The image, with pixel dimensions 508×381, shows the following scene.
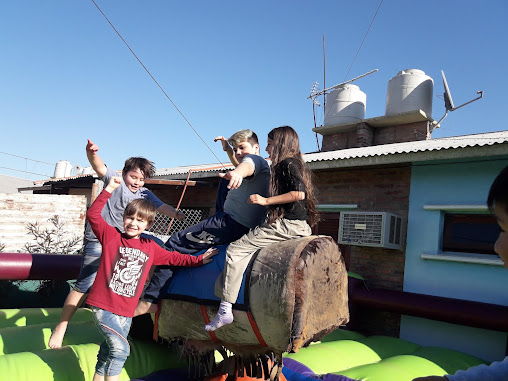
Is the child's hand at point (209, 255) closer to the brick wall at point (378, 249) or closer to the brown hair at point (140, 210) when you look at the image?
the brown hair at point (140, 210)

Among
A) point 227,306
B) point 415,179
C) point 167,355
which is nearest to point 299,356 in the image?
point 167,355

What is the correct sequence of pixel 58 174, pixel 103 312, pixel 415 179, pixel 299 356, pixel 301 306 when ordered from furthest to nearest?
pixel 58 174 → pixel 415 179 → pixel 299 356 → pixel 103 312 → pixel 301 306

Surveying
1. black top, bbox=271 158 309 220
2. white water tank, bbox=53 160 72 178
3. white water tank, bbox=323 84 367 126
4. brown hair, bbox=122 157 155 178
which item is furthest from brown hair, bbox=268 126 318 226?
white water tank, bbox=53 160 72 178

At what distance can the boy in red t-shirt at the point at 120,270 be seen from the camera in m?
2.74

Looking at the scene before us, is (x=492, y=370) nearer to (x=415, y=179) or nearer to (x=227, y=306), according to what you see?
(x=227, y=306)

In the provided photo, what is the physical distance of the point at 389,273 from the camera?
22.6 feet

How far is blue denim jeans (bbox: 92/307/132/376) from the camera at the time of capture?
2.72 metres

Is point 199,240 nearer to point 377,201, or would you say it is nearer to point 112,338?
point 112,338

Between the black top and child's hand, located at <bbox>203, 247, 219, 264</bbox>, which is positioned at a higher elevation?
the black top

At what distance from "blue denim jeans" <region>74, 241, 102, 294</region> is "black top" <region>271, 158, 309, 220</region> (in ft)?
5.88

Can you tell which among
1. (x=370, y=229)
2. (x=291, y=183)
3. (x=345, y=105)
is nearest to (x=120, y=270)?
(x=291, y=183)

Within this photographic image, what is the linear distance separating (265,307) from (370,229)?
465 cm

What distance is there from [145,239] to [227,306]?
34.0 inches

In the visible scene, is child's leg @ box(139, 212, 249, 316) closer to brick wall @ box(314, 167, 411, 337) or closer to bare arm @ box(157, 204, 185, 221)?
bare arm @ box(157, 204, 185, 221)
